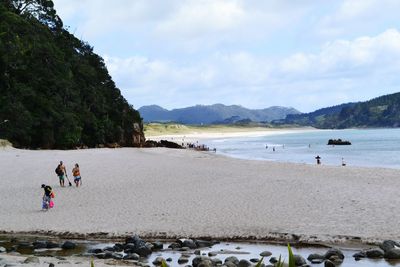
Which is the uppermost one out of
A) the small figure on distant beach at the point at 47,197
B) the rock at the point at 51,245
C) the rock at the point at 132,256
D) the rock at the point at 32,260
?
the small figure on distant beach at the point at 47,197

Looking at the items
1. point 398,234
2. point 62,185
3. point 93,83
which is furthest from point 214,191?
point 93,83

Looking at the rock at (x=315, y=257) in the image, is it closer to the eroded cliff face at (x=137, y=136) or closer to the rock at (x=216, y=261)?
the rock at (x=216, y=261)

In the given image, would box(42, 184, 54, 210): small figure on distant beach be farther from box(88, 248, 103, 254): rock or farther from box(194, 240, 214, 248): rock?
box(194, 240, 214, 248): rock

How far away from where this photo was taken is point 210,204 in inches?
833

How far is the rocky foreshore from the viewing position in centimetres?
1227

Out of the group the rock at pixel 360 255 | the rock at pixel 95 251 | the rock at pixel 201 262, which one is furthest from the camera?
the rock at pixel 95 251

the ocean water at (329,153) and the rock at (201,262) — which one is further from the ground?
the rock at (201,262)

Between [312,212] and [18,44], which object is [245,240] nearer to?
[312,212]

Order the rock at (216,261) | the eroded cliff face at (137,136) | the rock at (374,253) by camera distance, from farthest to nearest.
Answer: the eroded cliff face at (137,136)
the rock at (374,253)
the rock at (216,261)

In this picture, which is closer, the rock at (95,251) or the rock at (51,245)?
the rock at (95,251)

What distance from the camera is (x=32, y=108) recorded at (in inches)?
2355

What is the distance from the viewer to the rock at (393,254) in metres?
12.5

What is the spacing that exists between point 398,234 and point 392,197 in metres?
7.23

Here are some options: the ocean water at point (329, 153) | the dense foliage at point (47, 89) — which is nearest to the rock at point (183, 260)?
the ocean water at point (329, 153)
